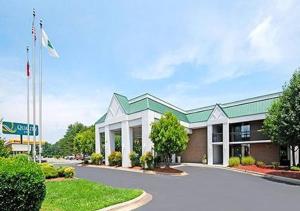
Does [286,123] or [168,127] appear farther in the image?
[168,127]

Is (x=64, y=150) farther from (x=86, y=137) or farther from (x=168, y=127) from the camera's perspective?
(x=168, y=127)

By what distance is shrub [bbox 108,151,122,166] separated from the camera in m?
34.8

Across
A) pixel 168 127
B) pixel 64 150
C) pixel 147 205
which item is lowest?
pixel 64 150

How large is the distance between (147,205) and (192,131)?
92.4 ft

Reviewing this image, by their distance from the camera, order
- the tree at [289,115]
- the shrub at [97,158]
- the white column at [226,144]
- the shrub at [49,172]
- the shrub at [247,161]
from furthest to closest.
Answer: the shrub at [97,158], the white column at [226,144], the shrub at [247,161], the tree at [289,115], the shrub at [49,172]

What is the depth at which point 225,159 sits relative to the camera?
109ft

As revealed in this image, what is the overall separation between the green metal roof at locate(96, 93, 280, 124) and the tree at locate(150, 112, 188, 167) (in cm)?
420

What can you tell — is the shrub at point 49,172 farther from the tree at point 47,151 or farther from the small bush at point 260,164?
the tree at point 47,151

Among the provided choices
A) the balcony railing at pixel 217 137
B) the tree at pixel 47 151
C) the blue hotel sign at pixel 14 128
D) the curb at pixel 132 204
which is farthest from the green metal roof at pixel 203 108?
the tree at pixel 47 151

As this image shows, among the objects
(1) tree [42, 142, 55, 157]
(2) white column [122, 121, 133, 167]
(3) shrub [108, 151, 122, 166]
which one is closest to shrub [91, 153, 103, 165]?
(3) shrub [108, 151, 122, 166]

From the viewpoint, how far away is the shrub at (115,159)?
1372 inches

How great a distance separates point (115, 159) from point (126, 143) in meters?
2.85

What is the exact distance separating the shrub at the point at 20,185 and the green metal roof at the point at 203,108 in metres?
22.1

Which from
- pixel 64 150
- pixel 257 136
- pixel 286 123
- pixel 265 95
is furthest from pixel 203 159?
pixel 64 150
